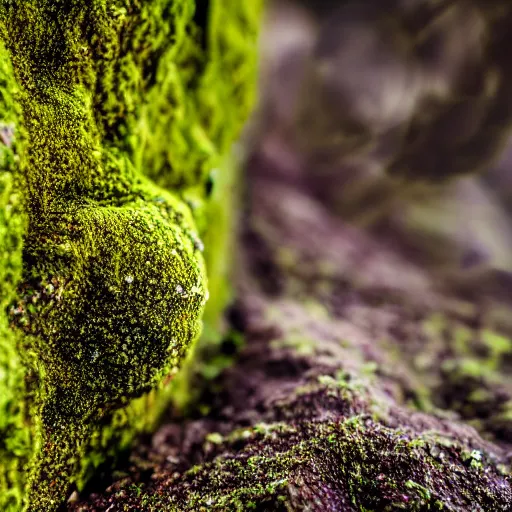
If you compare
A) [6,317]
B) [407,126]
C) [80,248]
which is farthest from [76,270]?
[407,126]

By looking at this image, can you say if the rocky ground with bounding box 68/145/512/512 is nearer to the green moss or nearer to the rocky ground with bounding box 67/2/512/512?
the rocky ground with bounding box 67/2/512/512

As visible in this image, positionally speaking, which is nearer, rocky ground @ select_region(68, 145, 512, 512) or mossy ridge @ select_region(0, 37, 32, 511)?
mossy ridge @ select_region(0, 37, 32, 511)

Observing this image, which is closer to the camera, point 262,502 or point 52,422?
point 262,502

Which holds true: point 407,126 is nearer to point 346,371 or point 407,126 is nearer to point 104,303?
point 346,371

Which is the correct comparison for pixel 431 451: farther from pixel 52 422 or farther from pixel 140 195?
pixel 140 195

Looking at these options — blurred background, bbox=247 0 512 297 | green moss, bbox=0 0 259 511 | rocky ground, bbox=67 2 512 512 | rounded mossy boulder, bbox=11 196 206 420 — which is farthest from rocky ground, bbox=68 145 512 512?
blurred background, bbox=247 0 512 297

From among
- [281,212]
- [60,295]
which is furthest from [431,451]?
[281,212]
